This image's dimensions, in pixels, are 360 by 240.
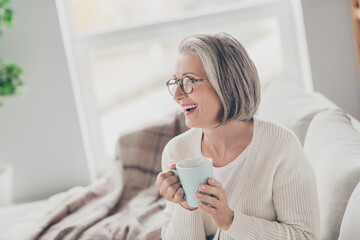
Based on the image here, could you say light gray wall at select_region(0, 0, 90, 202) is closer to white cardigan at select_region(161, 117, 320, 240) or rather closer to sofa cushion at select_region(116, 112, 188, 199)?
sofa cushion at select_region(116, 112, 188, 199)

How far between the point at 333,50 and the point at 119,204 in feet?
5.64

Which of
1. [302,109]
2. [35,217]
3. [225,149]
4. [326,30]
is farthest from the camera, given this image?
[326,30]

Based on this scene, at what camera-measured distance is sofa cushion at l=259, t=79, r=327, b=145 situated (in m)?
1.58

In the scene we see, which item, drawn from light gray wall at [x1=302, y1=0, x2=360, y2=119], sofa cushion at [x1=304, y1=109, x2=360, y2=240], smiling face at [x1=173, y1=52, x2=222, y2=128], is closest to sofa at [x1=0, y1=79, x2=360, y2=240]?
sofa cushion at [x1=304, y1=109, x2=360, y2=240]

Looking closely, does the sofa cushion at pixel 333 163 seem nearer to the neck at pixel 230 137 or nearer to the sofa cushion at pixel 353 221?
the sofa cushion at pixel 353 221

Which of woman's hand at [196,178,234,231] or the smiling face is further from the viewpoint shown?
the smiling face

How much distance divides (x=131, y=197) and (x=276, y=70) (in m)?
1.46

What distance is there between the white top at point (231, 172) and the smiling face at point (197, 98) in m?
0.15

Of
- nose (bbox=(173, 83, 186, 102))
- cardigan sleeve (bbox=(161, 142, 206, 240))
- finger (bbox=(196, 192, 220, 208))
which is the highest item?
nose (bbox=(173, 83, 186, 102))

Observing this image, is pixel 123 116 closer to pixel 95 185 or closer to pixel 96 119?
pixel 96 119

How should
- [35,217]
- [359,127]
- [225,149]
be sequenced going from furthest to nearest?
[35,217], [359,127], [225,149]

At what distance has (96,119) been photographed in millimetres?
3084

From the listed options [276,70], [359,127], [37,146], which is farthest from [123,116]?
[359,127]

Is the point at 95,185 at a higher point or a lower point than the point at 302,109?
lower
